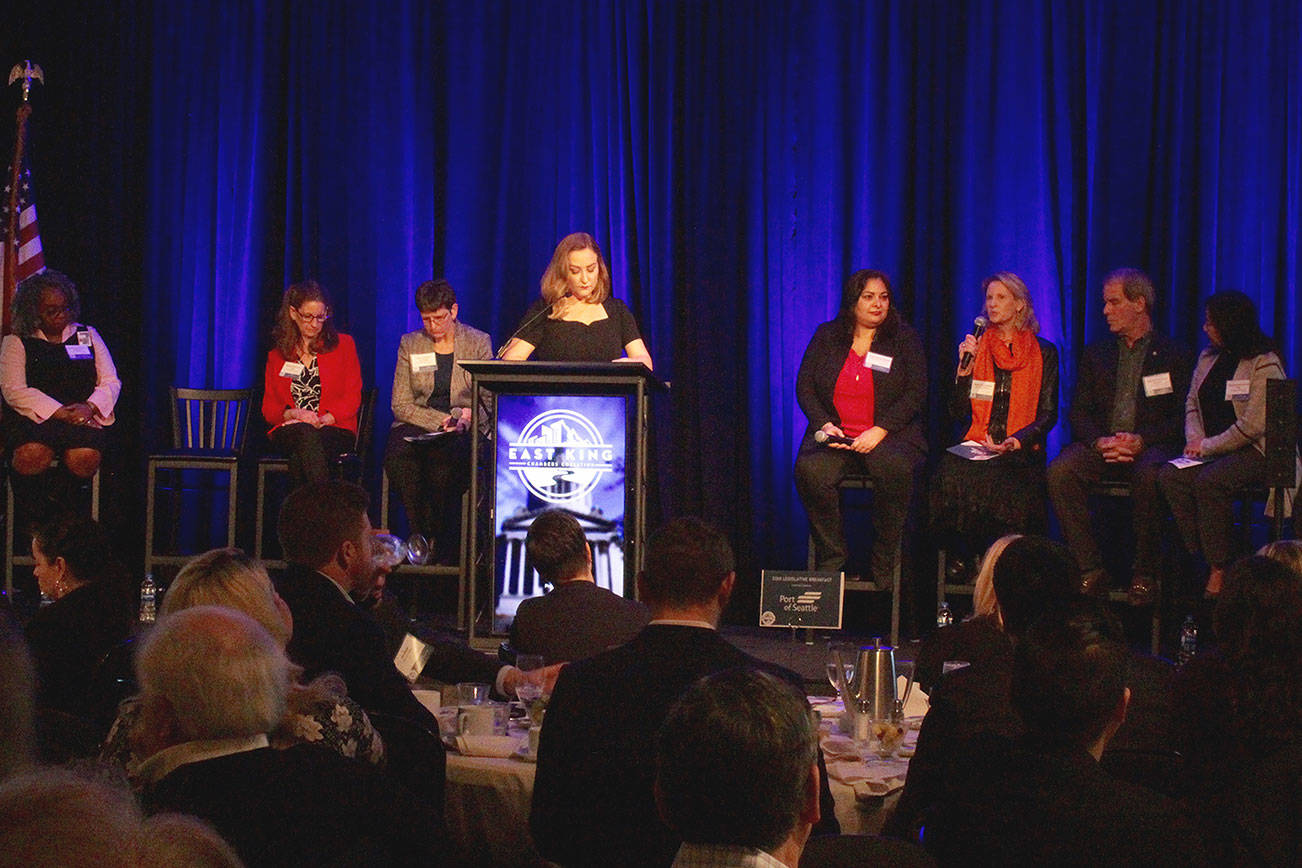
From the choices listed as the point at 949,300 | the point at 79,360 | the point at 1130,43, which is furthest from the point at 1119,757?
the point at 79,360

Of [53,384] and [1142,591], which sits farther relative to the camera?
[53,384]

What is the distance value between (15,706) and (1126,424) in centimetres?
528

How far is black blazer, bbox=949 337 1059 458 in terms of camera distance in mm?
5816

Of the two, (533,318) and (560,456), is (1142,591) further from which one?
(533,318)

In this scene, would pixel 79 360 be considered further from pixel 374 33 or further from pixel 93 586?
pixel 93 586

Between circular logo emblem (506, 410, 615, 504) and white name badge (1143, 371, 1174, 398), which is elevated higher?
white name badge (1143, 371, 1174, 398)

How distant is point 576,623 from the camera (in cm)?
326

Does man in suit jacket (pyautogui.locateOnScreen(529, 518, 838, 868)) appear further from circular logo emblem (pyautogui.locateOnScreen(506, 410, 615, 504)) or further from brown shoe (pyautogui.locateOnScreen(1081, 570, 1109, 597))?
brown shoe (pyautogui.locateOnScreen(1081, 570, 1109, 597))

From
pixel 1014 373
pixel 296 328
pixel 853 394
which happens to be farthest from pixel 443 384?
pixel 1014 373

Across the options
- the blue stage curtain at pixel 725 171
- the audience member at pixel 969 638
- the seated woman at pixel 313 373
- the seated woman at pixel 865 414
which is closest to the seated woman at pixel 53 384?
Result: the seated woman at pixel 313 373

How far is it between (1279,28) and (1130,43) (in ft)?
2.09

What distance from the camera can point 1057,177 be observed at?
6.64m

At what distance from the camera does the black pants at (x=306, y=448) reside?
6242mm

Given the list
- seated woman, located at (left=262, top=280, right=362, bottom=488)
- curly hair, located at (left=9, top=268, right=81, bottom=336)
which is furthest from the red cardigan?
curly hair, located at (left=9, top=268, right=81, bottom=336)
